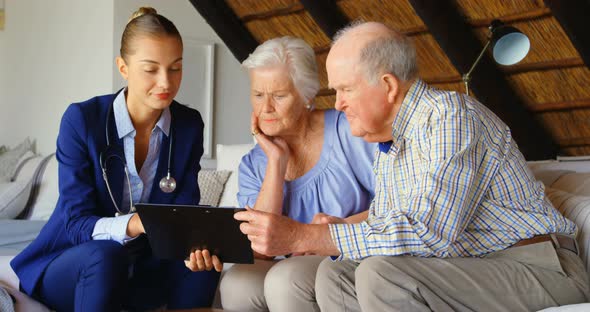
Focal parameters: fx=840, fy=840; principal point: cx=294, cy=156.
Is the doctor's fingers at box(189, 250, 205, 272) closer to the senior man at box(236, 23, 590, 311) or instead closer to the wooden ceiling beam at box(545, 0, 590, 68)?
the senior man at box(236, 23, 590, 311)

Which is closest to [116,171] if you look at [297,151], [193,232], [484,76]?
[193,232]

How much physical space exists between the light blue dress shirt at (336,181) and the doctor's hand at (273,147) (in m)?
0.09

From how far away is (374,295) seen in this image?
185cm

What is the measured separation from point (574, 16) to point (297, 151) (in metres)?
2.15

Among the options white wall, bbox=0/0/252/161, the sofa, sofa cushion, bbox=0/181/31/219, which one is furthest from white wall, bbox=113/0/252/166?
sofa cushion, bbox=0/181/31/219

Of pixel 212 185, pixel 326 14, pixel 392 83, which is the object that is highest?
pixel 326 14

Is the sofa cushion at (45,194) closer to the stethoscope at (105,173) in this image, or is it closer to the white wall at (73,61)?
the white wall at (73,61)

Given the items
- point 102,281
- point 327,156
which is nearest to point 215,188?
point 327,156

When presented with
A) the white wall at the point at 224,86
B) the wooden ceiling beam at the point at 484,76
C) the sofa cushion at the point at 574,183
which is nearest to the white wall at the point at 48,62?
the white wall at the point at 224,86

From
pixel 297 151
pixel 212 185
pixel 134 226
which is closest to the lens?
pixel 134 226

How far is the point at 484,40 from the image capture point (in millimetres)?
5137

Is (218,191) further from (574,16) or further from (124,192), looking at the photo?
(574,16)

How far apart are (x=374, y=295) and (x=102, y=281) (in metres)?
0.80

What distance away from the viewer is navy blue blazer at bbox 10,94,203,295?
7.82 ft
